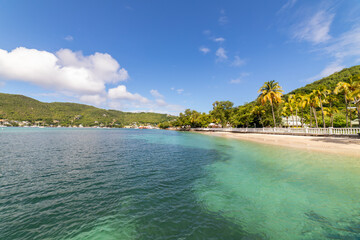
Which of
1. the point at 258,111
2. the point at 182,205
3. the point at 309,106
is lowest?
the point at 182,205

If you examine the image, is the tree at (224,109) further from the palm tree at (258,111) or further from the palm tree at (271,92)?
the palm tree at (271,92)

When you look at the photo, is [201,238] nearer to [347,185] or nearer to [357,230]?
[357,230]

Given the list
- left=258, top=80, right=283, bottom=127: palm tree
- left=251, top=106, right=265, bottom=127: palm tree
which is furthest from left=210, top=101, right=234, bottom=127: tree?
left=258, top=80, right=283, bottom=127: palm tree

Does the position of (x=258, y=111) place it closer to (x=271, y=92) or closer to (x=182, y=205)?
(x=271, y=92)

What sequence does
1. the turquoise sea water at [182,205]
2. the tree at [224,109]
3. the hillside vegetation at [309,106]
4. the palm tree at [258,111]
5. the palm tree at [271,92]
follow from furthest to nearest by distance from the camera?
the tree at [224,109]
the palm tree at [258,111]
the palm tree at [271,92]
the hillside vegetation at [309,106]
the turquoise sea water at [182,205]

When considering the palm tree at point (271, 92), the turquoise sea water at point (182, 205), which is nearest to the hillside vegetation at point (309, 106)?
the palm tree at point (271, 92)

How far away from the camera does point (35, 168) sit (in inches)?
480

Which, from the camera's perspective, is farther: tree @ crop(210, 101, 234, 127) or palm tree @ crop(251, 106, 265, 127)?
tree @ crop(210, 101, 234, 127)

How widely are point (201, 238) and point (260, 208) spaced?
3173mm

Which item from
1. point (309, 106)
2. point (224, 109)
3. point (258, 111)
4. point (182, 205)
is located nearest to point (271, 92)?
point (258, 111)

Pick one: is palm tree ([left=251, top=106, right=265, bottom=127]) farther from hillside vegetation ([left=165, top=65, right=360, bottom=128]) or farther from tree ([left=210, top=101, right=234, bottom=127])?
tree ([left=210, top=101, right=234, bottom=127])

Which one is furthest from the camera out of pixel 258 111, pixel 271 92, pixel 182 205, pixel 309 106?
pixel 258 111

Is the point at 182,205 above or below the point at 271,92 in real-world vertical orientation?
below

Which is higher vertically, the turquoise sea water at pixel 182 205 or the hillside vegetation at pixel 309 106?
the hillside vegetation at pixel 309 106
